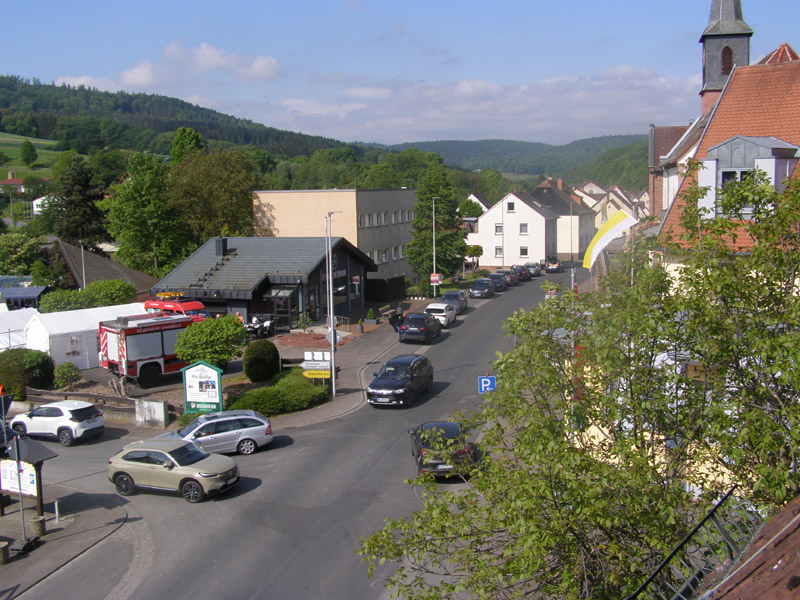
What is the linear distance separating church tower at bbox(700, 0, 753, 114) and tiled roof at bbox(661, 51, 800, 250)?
357 inches

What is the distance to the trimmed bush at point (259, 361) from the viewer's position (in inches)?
1151

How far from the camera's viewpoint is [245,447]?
858 inches

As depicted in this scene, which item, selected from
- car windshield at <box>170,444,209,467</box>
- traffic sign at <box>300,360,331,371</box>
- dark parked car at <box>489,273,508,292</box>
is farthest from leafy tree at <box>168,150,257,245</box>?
car windshield at <box>170,444,209,467</box>

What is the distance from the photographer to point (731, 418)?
623 centimetres

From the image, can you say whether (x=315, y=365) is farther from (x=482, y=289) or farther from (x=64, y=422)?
→ (x=482, y=289)

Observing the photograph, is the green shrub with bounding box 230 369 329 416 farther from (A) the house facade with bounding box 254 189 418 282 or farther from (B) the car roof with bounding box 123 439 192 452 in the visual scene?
(A) the house facade with bounding box 254 189 418 282

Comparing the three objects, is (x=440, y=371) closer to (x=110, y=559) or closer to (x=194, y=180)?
(x=110, y=559)

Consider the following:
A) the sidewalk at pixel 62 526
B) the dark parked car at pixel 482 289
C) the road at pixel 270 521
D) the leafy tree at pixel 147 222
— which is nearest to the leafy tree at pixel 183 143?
the leafy tree at pixel 147 222

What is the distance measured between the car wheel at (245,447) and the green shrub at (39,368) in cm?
1349

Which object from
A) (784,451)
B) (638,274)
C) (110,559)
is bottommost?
(110,559)

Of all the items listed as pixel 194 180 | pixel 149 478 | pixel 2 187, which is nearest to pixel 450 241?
pixel 194 180

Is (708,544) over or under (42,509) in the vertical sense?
over

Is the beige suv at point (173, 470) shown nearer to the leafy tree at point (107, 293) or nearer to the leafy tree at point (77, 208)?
the leafy tree at point (107, 293)

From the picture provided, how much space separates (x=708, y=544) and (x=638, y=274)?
113 inches
